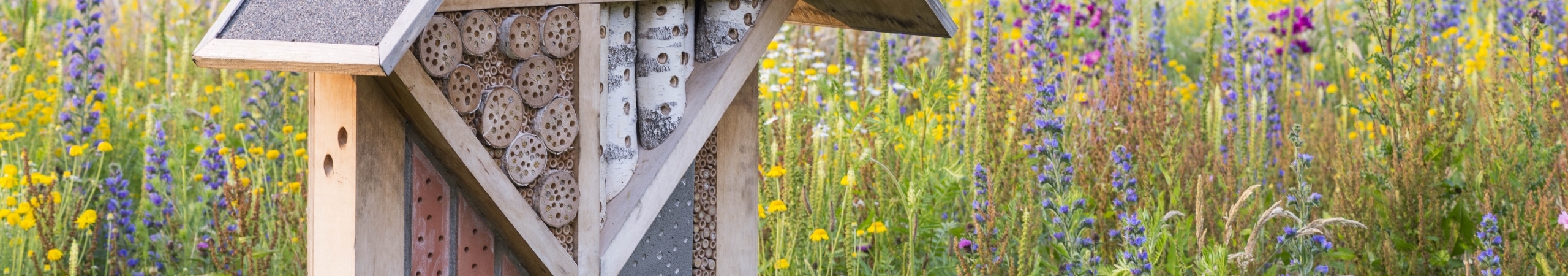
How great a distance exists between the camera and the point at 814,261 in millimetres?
3283

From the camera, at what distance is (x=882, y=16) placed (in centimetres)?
218

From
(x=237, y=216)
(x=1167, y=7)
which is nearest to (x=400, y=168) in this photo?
(x=237, y=216)

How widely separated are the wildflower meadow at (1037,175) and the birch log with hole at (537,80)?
1.06 meters

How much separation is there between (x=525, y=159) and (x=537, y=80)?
0.36 feet

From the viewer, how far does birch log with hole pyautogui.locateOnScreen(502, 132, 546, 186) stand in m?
1.64

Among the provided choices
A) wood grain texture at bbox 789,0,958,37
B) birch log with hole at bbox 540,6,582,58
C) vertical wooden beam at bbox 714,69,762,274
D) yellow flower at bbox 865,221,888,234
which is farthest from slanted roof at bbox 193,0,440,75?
yellow flower at bbox 865,221,888,234

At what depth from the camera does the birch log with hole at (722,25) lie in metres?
1.93

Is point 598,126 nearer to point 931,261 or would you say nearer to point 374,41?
point 374,41

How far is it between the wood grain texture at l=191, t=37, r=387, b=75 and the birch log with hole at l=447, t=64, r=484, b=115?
14 cm

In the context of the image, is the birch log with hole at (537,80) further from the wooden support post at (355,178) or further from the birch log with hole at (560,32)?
the wooden support post at (355,178)

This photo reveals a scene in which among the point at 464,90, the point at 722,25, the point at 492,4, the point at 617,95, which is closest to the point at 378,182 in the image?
the point at 464,90

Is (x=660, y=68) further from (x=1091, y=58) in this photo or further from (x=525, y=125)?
(x=1091, y=58)

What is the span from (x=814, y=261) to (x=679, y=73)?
1465 millimetres

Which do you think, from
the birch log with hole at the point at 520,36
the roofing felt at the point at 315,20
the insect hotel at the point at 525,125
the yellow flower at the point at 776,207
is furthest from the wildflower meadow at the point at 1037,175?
the roofing felt at the point at 315,20
